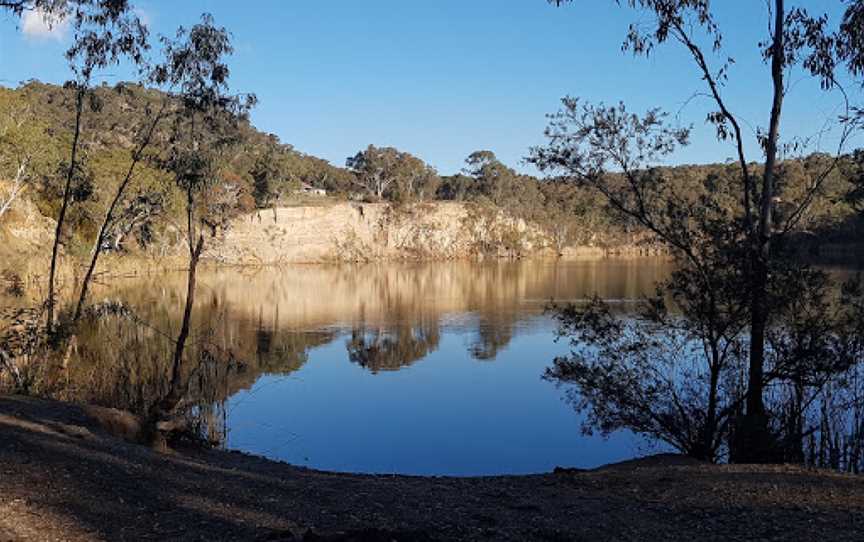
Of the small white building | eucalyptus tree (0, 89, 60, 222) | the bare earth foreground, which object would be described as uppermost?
the small white building

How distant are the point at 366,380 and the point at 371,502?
34.8ft

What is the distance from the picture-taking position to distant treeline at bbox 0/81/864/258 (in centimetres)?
932

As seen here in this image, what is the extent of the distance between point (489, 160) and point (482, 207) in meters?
14.7

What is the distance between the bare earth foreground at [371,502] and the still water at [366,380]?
9.88ft

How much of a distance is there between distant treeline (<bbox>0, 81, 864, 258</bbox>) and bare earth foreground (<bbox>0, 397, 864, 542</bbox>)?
11.6 feet

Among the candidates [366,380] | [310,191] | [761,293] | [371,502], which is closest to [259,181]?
[310,191]

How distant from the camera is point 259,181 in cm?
6309

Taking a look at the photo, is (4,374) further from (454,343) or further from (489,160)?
(489,160)

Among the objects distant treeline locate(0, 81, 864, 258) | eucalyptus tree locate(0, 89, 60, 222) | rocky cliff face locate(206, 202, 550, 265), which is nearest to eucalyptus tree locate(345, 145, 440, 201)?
distant treeline locate(0, 81, 864, 258)

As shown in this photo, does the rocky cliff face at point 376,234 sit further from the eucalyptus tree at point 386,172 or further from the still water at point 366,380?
the still water at point 366,380

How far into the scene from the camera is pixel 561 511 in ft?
17.6

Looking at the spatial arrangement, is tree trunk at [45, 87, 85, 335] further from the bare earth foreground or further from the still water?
the bare earth foreground

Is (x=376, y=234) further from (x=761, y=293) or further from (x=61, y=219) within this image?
(x=761, y=293)

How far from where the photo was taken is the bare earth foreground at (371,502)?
4.35m
